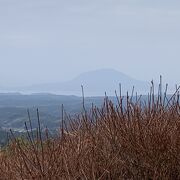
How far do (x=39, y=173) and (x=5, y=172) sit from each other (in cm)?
138

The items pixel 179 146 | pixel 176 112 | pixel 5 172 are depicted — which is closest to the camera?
pixel 179 146

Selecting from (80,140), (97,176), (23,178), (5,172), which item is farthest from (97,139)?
(5,172)

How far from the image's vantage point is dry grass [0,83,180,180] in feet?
19.2

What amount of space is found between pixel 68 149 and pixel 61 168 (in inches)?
15.6

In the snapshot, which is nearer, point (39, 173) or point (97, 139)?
point (39, 173)

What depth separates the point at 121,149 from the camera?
6.21m

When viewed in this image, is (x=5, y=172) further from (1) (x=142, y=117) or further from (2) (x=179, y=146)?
(2) (x=179, y=146)

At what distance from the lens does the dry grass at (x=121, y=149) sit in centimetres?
586

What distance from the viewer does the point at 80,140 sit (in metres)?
6.52

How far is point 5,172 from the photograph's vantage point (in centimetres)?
729

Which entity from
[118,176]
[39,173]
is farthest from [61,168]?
[118,176]

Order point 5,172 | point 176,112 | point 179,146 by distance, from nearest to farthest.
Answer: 1. point 179,146
2. point 176,112
3. point 5,172

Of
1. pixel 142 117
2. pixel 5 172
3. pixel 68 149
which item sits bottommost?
pixel 5 172

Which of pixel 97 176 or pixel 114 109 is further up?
pixel 114 109
